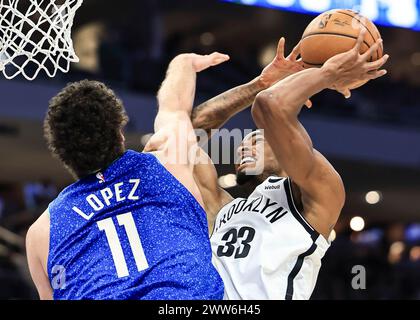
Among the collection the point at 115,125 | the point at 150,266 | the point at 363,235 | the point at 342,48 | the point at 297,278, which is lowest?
the point at 363,235

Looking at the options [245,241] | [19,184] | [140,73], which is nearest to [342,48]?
[245,241]

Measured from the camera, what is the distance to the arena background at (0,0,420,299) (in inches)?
403

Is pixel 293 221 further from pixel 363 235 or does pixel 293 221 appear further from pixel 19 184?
pixel 363 235

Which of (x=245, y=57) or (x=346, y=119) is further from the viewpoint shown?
(x=245, y=57)

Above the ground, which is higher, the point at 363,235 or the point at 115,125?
the point at 115,125

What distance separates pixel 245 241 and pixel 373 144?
9.35 meters

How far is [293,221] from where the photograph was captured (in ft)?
9.85

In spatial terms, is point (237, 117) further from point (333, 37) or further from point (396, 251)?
point (333, 37)

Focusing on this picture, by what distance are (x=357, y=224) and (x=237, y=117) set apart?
5.61 meters

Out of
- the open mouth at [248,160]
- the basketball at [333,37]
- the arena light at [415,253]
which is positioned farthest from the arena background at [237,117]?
the basketball at [333,37]

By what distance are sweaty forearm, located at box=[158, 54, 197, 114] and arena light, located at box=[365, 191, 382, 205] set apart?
1147cm

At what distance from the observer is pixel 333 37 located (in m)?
3.02
